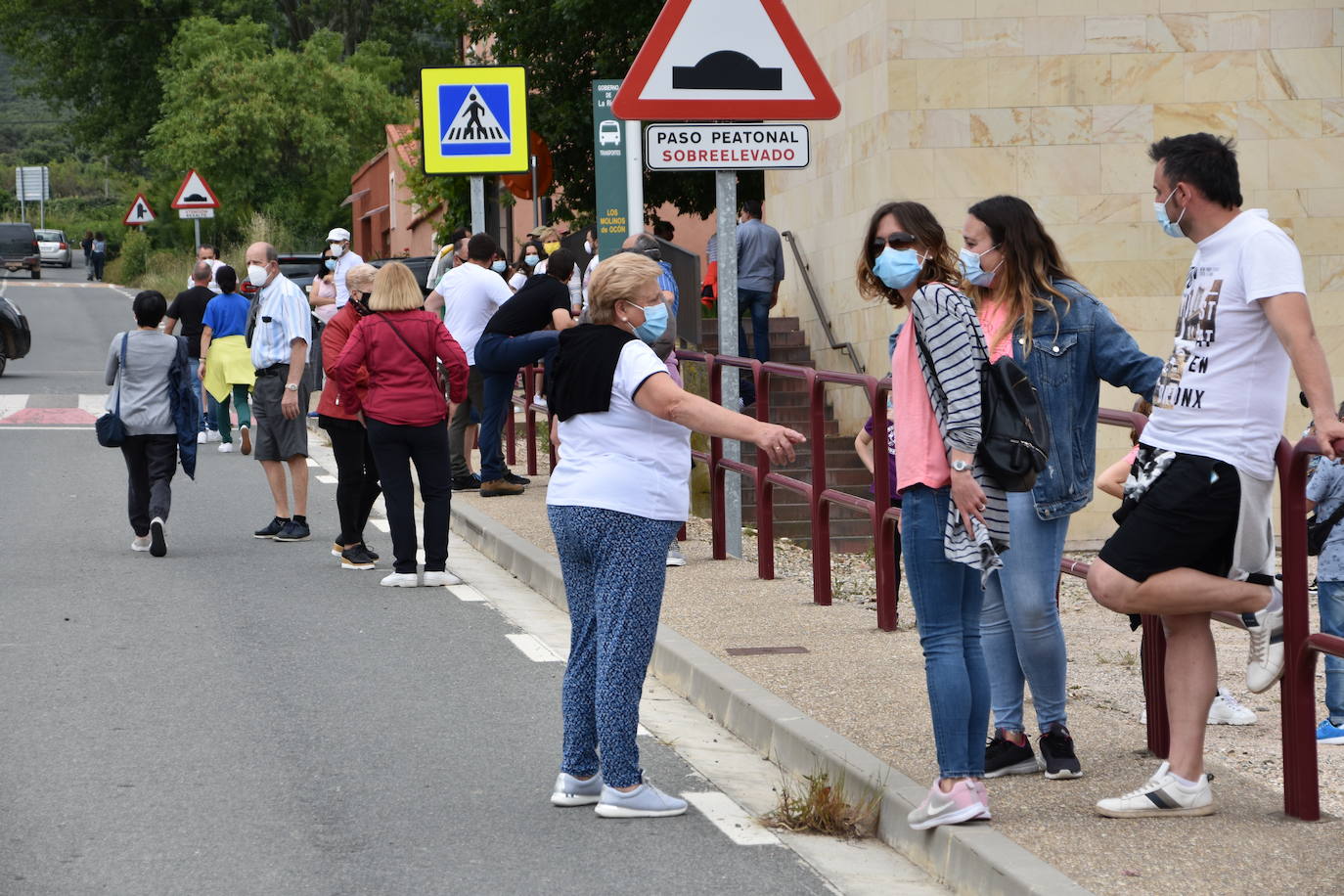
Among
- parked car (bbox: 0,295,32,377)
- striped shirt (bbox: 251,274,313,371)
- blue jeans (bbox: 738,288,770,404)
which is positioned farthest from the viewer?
parked car (bbox: 0,295,32,377)

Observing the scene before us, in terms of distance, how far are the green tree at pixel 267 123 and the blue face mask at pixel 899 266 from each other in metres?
49.6

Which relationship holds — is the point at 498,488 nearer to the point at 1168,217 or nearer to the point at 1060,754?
the point at 1060,754

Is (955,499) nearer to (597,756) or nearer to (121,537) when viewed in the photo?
(597,756)

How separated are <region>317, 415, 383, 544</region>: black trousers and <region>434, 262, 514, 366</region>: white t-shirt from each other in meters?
2.31

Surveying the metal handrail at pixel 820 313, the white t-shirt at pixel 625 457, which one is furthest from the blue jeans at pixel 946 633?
the metal handrail at pixel 820 313

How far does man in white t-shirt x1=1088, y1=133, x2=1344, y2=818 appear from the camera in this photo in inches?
196

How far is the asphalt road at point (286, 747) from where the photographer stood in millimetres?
5355

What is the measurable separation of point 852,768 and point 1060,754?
0.63 meters

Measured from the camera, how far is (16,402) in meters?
22.6

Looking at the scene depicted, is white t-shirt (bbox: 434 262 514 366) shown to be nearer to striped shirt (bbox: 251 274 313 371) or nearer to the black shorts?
striped shirt (bbox: 251 274 313 371)

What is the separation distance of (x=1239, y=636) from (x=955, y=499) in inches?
244

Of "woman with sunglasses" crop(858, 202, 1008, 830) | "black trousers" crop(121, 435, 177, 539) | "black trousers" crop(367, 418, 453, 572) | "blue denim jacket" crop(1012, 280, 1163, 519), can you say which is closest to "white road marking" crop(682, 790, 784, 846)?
"woman with sunglasses" crop(858, 202, 1008, 830)

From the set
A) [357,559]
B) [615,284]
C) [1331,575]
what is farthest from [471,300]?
[615,284]

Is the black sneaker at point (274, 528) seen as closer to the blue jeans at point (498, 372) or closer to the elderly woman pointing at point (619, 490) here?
the blue jeans at point (498, 372)
